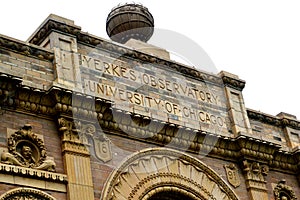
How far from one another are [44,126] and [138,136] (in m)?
2.46

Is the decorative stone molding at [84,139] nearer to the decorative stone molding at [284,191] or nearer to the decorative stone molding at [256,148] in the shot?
the decorative stone molding at [256,148]

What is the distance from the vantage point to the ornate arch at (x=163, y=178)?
1564cm

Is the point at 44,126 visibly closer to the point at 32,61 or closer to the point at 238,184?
the point at 32,61

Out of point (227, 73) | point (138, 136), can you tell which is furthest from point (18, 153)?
point (227, 73)

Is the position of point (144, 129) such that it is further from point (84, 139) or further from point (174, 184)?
point (84, 139)

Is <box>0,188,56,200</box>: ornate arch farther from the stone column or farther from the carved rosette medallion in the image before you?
the carved rosette medallion

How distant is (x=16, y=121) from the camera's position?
1466cm

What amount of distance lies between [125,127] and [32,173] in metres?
2.97

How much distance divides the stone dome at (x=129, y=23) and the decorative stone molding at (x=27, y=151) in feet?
22.0

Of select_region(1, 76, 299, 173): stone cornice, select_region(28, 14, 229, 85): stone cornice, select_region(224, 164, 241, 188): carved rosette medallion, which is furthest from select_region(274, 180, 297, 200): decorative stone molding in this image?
select_region(28, 14, 229, 85): stone cornice

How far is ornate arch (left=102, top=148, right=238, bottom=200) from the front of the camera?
15.6 meters

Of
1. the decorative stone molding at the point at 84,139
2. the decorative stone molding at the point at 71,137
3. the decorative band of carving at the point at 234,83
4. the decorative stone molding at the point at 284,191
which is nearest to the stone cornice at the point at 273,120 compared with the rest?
the decorative band of carving at the point at 234,83

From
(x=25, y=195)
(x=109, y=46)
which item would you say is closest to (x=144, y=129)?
(x=109, y=46)

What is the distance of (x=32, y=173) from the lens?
46.2 feet
